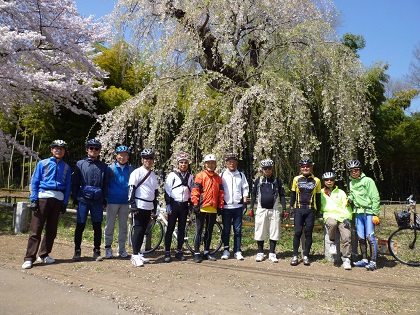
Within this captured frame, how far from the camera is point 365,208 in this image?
17.5 feet

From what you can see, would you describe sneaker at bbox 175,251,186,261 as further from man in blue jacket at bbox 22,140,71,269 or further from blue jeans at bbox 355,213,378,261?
blue jeans at bbox 355,213,378,261

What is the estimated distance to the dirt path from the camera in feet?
11.8

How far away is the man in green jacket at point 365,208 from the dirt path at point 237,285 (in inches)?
10.0

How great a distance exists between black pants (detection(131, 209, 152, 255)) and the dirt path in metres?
0.25

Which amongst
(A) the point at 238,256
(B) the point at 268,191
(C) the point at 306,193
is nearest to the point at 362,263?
(C) the point at 306,193

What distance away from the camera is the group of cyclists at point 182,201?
5.04 metres

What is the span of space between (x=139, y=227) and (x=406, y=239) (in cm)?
413

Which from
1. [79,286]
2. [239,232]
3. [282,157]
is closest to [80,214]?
[79,286]

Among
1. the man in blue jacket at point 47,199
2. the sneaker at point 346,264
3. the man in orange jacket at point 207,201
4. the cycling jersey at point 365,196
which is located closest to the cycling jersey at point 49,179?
the man in blue jacket at point 47,199

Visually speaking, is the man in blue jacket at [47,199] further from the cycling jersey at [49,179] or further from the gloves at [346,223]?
the gloves at [346,223]

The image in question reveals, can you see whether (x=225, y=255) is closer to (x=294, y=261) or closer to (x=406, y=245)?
(x=294, y=261)

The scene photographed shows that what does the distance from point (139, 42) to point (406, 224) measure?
6.09 m

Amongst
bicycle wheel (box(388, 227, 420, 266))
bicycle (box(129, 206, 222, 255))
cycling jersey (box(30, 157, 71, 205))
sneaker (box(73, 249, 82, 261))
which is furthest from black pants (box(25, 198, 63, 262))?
bicycle wheel (box(388, 227, 420, 266))

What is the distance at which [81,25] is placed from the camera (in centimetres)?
969
